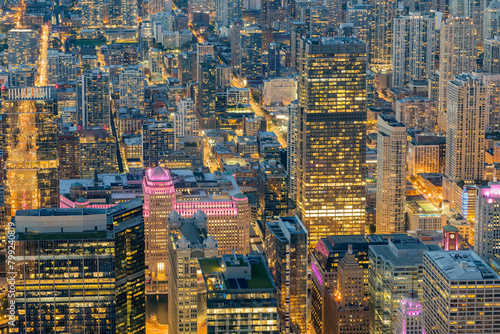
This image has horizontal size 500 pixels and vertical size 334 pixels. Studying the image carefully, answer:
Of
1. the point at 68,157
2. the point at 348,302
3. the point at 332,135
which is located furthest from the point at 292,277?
the point at 68,157

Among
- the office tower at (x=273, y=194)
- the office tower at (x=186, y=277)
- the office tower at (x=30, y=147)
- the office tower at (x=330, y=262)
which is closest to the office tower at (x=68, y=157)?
the office tower at (x=273, y=194)

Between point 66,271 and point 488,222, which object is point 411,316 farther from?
point 488,222

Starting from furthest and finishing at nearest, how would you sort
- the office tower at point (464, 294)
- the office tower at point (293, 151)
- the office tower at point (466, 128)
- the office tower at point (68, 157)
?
the office tower at point (466, 128) → the office tower at point (68, 157) → the office tower at point (293, 151) → the office tower at point (464, 294)

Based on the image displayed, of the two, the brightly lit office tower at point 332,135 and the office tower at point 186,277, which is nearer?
the office tower at point 186,277

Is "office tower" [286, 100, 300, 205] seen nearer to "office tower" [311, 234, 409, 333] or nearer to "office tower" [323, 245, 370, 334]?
"office tower" [311, 234, 409, 333]

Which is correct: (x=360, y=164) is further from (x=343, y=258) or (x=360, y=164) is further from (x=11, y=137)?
(x=11, y=137)

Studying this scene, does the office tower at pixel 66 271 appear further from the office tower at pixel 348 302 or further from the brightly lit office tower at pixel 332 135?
the brightly lit office tower at pixel 332 135

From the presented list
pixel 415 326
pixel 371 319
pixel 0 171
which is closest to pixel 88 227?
pixel 415 326
